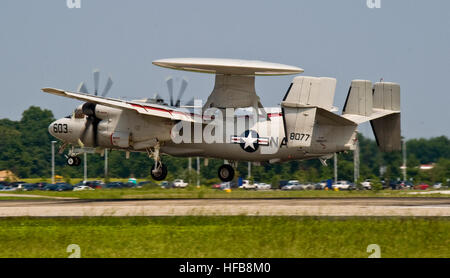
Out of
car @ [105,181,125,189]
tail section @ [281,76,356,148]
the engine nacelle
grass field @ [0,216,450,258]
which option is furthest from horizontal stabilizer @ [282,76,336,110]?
car @ [105,181,125,189]

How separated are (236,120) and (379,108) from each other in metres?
8.74

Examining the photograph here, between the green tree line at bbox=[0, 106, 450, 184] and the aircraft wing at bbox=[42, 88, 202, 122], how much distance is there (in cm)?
1584

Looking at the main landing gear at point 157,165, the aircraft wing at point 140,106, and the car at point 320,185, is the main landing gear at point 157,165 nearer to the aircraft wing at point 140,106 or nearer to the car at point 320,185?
the aircraft wing at point 140,106

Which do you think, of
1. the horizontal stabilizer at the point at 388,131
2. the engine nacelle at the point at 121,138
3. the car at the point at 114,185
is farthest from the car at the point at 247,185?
the horizontal stabilizer at the point at 388,131

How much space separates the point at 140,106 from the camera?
41.8 metres

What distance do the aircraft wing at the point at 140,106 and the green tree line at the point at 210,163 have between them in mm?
15836

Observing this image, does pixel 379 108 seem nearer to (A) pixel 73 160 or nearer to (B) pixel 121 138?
(B) pixel 121 138

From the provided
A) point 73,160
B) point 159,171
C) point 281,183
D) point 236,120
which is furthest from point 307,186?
point 73,160

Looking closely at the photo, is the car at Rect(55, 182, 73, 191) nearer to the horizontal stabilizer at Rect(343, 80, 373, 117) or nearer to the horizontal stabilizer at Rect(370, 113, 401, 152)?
the horizontal stabilizer at Rect(343, 80, 373, 117)

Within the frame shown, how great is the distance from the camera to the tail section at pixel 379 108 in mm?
40938

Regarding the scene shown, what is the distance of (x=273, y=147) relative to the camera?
41.6m
